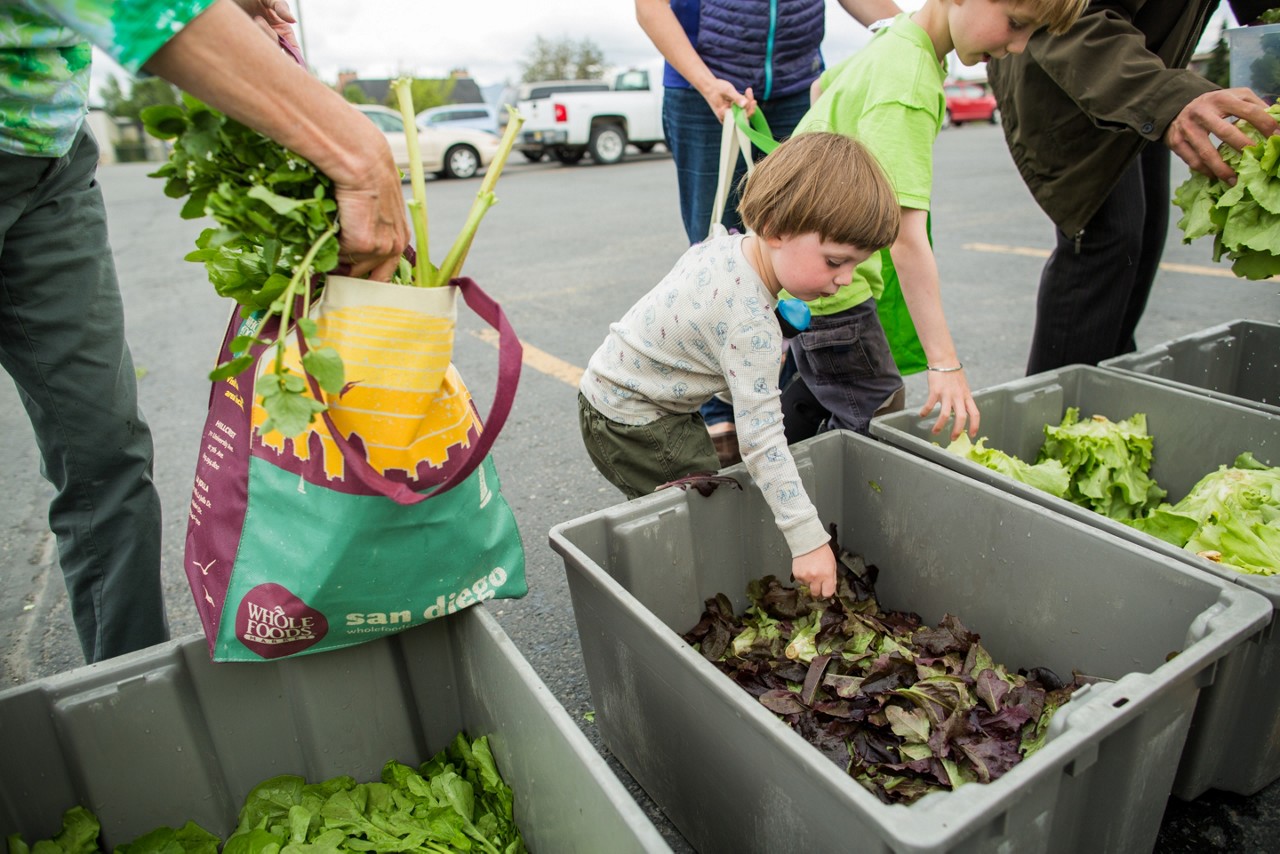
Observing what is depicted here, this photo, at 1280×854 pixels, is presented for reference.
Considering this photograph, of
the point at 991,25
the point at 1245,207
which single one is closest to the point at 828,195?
the point at 991,25

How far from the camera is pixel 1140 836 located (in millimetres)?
1498

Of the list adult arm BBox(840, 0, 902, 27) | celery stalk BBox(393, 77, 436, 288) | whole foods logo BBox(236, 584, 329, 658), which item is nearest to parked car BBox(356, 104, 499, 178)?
adult arm BBox(840, 0, 902, 27)

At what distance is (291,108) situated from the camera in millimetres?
1164

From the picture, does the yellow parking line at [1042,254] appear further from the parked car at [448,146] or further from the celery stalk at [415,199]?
the parked car at [448,146]

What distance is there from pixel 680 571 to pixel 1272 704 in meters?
1.15

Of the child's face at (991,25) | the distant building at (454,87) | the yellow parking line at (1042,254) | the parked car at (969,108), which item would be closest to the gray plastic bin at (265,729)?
the child's face at (991,25)

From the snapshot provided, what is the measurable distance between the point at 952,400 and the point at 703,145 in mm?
1325

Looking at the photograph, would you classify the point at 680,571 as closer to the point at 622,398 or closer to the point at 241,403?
the point at 622,398

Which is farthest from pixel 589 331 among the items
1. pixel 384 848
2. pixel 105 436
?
pixel 384 848

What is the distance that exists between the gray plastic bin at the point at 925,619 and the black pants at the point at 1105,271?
1.20 m

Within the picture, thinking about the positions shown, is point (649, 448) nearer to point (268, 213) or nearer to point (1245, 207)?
point (268, 213)

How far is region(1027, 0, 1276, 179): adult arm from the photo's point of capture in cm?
206

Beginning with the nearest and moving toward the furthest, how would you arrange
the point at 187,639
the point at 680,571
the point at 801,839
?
the point at 801,839 → the point at 187,639 → the point at 680,571

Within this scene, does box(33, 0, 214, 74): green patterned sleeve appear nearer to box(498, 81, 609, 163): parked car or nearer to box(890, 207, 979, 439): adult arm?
box(890, 207, 979, 439): adult arm
